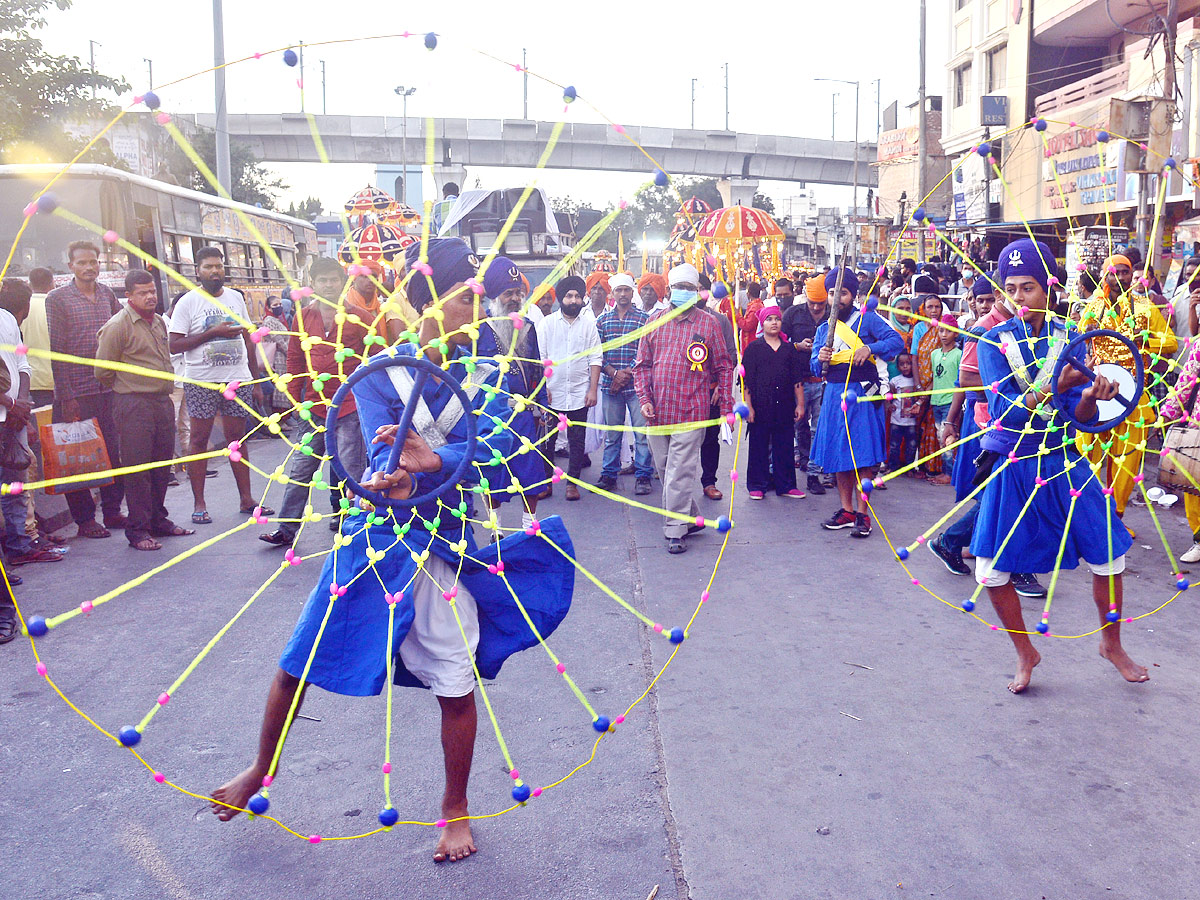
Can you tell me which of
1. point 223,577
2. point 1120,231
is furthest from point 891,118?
point 223,577

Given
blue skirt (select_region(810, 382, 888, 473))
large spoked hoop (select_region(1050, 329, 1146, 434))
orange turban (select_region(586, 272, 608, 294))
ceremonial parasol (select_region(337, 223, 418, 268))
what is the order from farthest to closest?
orange turban (select_region(586, 272, 608, 294))
blue skirt (select_region(810, 382, 888, 473))
ceremonial parasol (select_region(337, 223, 418, 268))
large spoked hoop (select_region(1050, 329, 1146, 434))

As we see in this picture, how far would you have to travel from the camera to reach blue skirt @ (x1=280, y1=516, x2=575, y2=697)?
2.97 meters

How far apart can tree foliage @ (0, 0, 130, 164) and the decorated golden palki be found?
9888 mm

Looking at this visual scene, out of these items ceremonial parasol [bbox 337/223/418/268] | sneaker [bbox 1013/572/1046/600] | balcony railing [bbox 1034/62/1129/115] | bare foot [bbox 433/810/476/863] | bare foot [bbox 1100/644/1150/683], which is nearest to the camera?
bare foot [bbox 433/810/476/863]

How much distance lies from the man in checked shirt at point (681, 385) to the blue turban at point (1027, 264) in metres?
2.58

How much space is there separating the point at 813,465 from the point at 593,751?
5450 mm

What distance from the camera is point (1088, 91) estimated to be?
23.1m

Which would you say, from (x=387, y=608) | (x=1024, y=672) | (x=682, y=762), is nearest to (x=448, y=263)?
(x=387, y=608)

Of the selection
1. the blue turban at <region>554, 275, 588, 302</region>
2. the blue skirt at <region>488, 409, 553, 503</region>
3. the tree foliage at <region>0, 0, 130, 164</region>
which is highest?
the tree foliage at <region>0, 0, 130, 164</region>

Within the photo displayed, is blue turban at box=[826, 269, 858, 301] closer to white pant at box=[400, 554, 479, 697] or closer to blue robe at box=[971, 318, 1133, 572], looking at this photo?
blue robe at box=[971, 318, 1133, 572]

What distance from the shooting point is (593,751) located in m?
3.67

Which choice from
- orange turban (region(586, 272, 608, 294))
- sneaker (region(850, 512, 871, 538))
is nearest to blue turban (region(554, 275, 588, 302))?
orange turban (region(586, 272, 608, 294))

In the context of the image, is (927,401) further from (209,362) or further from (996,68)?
(996,68)

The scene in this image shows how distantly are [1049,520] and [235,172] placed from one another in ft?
124
